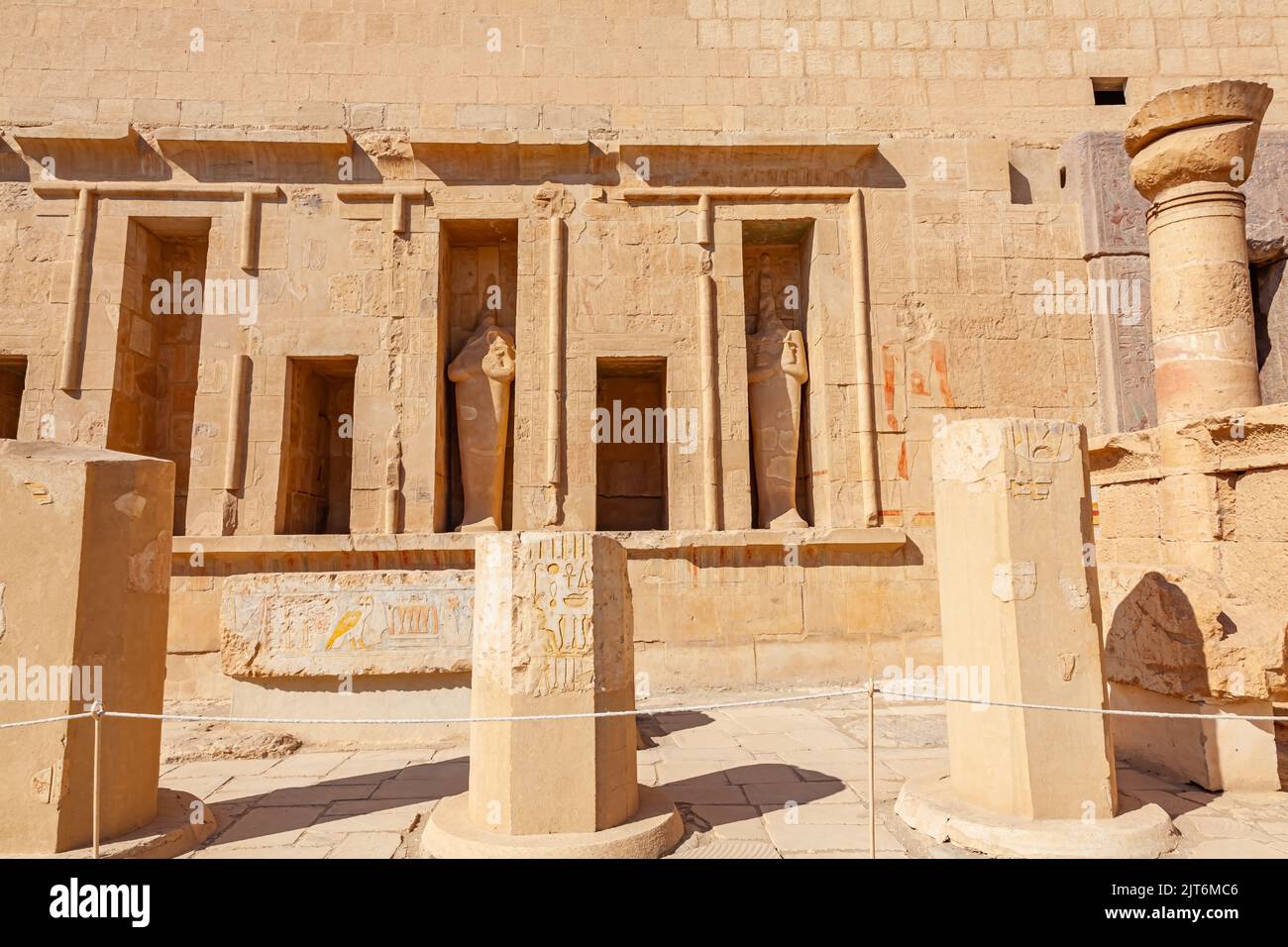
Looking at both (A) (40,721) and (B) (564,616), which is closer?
(A) (40,721)

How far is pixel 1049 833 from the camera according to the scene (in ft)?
11.1

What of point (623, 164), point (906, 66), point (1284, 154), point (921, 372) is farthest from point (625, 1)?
point (1284, 154)

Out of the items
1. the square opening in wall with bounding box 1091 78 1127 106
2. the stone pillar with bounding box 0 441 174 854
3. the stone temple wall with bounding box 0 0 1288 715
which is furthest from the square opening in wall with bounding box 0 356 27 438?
the square opening in wall with bounding box 1091 78 1127 106

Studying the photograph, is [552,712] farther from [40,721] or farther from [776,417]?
[776,417]

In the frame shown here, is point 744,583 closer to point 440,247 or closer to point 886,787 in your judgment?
point 886,787

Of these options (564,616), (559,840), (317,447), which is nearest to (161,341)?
(317,447)

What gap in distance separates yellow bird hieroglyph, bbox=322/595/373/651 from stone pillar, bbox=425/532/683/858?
2.31 m

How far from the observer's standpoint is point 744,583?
7.40 meters

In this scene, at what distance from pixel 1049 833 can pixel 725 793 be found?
167 cm

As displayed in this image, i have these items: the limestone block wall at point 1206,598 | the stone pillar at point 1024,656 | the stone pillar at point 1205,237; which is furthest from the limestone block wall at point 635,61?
the stone pillar at point 1024,656

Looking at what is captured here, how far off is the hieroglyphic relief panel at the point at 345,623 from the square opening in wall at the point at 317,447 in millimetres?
1880

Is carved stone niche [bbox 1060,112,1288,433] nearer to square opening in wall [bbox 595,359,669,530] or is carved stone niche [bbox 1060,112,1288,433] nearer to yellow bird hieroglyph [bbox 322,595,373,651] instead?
square opening in wall [bbox 595,359,669,530]

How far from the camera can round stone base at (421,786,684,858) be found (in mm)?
3316

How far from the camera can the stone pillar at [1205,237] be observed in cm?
559
